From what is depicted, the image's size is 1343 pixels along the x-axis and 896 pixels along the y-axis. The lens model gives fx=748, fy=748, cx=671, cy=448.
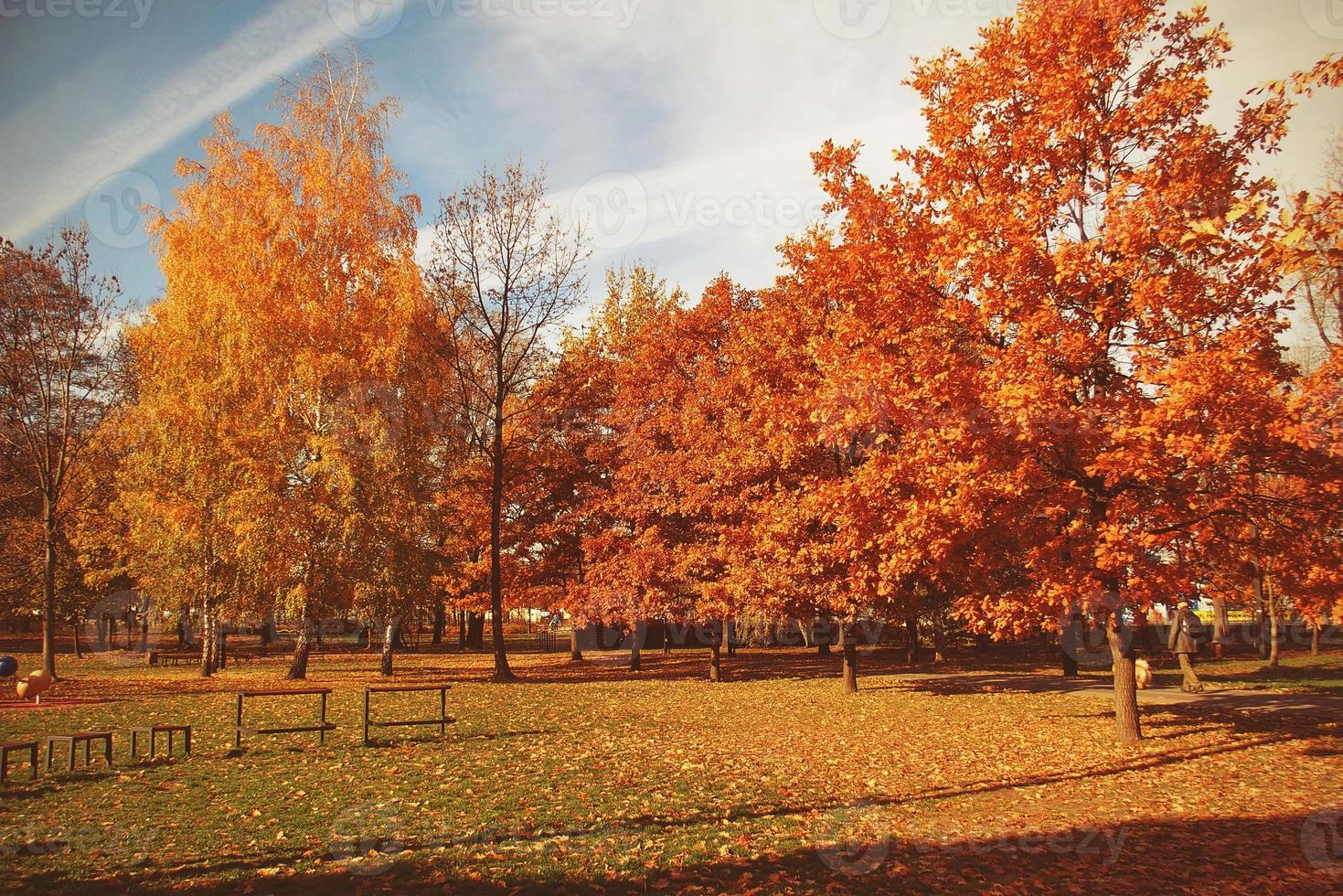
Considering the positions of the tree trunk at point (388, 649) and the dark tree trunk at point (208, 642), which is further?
the tree trunk at point (388, 649)

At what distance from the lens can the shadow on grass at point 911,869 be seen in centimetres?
620

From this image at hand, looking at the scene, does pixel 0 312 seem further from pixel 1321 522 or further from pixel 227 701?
pixel 1321 522

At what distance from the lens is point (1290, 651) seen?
34.5 meters

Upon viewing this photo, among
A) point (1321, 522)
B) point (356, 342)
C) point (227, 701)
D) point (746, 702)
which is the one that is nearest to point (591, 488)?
point (356, 342)

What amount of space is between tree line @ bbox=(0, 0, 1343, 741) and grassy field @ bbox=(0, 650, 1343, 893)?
2.49 meters

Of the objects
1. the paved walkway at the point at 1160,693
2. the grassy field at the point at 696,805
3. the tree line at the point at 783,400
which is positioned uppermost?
the tree line at the point at 783,400

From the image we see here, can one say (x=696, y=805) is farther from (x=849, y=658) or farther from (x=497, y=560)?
(x=497, y=560)

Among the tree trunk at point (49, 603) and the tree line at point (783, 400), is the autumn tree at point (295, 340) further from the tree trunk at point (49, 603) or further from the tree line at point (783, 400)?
the tree trunk at point (49, 603)

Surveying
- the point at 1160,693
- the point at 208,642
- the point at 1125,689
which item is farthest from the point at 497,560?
the point at 1160,693

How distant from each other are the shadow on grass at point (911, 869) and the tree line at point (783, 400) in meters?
3.52

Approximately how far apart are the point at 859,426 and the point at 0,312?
85.1 ft

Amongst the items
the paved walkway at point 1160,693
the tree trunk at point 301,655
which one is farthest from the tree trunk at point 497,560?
the paved walkway at point 1160,693

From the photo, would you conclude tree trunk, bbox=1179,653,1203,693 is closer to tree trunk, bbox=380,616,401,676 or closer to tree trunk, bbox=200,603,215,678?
tree trunk, bbox=380,616,401,676

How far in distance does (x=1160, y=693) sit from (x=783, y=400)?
1300 centimetres
